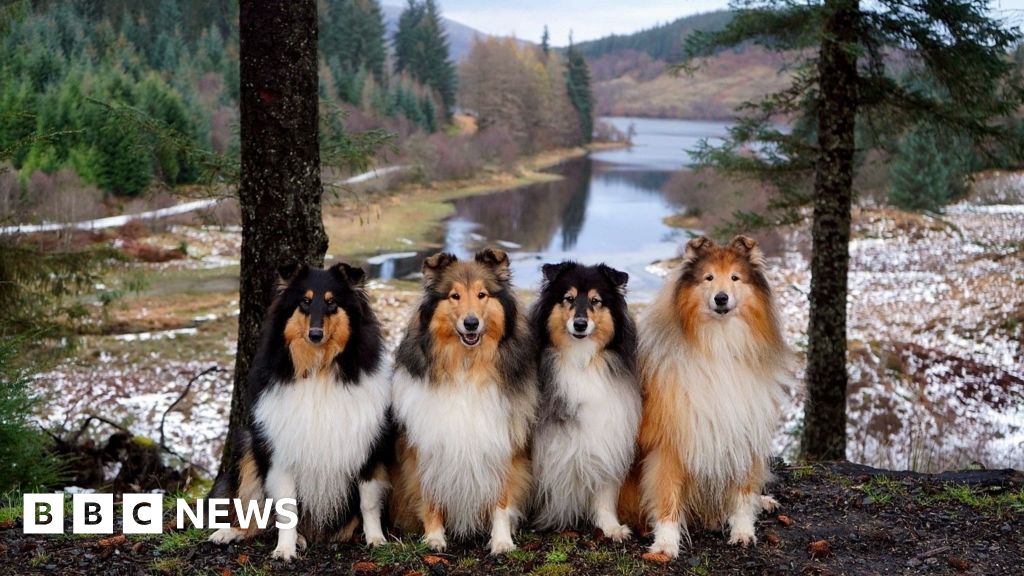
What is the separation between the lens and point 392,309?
22016 mm

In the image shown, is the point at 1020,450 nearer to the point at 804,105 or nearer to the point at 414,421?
the point at 804,105

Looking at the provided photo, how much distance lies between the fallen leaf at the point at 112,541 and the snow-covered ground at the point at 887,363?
4971 millimetres

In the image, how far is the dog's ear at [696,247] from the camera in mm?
4871

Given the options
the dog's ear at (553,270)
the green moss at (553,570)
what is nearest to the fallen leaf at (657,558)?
the green moss at (553,570)

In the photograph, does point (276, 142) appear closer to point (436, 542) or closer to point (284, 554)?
point (284, 554)

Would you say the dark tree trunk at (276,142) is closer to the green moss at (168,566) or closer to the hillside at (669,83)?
the green moss at (168,566)

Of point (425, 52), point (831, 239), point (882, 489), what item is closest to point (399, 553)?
point (882, 489)

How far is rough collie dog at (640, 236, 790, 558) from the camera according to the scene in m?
4.91

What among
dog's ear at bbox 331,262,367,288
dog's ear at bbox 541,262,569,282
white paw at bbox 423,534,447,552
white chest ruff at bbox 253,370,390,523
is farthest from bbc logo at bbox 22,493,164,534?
dog's ear at bbox 541,262,569,282

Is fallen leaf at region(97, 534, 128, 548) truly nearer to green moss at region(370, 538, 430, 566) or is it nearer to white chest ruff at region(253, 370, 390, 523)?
white chest ruff at region(253, 370, 390, 523)

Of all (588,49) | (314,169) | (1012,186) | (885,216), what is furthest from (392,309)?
(588,49)

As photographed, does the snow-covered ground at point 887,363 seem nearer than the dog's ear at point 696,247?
No

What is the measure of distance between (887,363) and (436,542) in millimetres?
14658

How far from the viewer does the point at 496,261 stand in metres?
4.91
